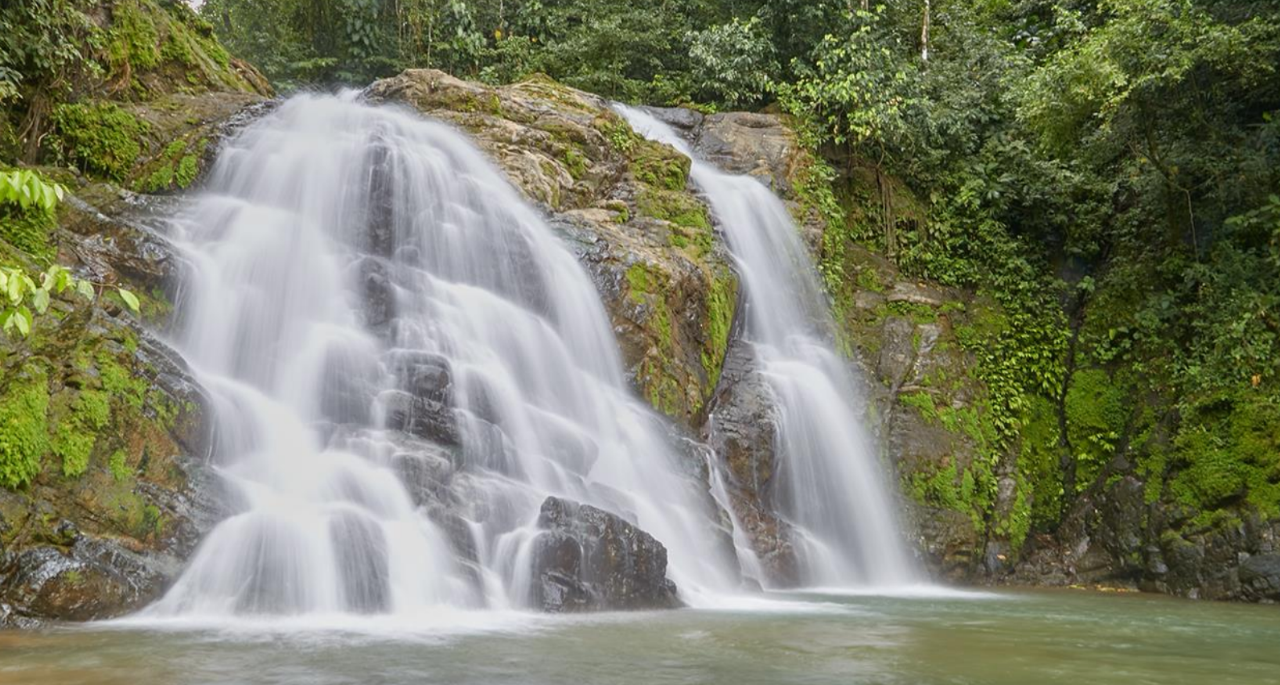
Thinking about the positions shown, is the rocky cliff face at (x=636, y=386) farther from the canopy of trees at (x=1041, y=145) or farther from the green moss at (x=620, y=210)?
the canopy of trees at (x=1041, y=145)

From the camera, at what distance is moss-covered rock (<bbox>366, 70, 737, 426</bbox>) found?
11203mm

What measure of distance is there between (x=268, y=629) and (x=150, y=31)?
11188mm

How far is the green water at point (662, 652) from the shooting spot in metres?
4.90

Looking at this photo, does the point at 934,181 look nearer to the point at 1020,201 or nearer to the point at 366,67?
the point at 1020,201

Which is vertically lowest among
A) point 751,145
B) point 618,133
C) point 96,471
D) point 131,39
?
point 96,471

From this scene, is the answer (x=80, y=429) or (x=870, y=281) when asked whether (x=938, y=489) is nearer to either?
(x=870, y=281)

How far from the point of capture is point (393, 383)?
29.1 ft

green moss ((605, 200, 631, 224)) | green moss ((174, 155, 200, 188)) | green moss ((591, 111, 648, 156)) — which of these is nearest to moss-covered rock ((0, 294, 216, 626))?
green moss ((174, 155, 200, 188))

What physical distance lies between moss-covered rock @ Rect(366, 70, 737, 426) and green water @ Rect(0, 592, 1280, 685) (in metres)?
3.98

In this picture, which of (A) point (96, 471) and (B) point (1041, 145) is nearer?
(A) point (96, 471)

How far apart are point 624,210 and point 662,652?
27.6 feet

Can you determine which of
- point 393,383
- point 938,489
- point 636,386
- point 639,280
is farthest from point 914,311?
point 393,383

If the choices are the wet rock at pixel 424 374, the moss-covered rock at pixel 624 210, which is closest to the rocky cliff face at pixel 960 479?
the moss-covered rock at pixel 624 210

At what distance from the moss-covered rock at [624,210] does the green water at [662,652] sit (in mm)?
3976
